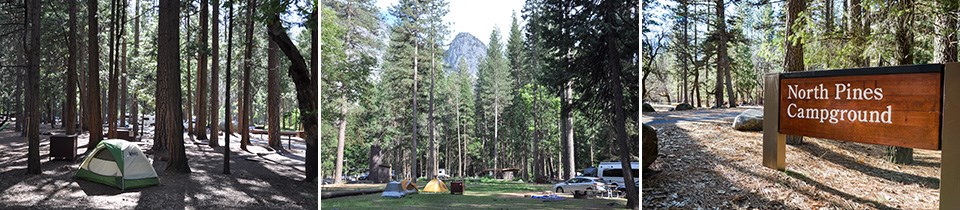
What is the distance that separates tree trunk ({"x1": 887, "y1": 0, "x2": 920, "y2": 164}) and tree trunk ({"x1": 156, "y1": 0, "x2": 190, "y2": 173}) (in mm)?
8789

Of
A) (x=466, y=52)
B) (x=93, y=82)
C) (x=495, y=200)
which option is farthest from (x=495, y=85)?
(x=93, y=82)

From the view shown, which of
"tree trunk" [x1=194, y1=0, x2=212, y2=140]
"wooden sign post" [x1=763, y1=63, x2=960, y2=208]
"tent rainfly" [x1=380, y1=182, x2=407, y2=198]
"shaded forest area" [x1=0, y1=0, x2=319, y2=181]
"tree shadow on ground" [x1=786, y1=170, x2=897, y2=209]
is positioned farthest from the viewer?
"tree trunk" [x1=194, y1=0, x2=212, y2=140]

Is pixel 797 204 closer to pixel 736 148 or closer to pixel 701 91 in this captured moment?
pixel 736 148

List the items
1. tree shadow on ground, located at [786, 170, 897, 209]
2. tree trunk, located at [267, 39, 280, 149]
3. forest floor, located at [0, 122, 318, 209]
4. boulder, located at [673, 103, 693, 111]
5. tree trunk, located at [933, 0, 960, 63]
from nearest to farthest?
tree shadow on ground, located at [786, 170, 897, 209] → tree trunk, located at [933, 0, 960, 63] → boulder, located at [673, 103, 693, 111] → forest floor, located at [0, 122, 318, 209] → tree trunk, located at [267, 39, 280, 149]

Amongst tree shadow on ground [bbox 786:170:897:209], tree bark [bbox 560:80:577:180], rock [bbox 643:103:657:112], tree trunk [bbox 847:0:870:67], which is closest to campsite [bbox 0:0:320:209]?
tree bark [bbox 560:80:577:180]

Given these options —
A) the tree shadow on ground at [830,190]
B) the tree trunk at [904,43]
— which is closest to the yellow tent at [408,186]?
the tree shadow on ground at [830,190]

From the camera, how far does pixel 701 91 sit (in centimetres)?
434

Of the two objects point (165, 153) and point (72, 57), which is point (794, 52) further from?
point (72, 57)

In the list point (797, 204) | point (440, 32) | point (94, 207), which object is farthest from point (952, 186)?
point (94, 207)

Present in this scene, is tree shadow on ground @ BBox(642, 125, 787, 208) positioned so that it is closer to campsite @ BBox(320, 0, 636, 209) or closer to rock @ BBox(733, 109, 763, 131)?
campsite @ BBox(320, 0, 636, 209)

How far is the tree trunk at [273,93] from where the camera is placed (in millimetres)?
12203

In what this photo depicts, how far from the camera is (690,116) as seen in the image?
4309 mm

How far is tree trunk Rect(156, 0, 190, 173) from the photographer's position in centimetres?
850

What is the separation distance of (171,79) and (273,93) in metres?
3.65
